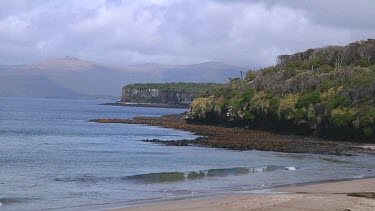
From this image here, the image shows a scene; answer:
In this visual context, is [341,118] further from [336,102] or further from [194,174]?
[194,174]

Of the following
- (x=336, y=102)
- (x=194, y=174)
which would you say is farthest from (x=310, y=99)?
Answer: (x=194, y=174)

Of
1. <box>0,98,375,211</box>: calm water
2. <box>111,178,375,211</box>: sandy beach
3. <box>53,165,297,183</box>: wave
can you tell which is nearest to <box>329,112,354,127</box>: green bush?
<box>0,98,375,211</box>: calm water

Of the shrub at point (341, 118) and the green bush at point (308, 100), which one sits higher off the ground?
the green bush at point (308, 100)

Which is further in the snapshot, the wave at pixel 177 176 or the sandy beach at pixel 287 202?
the wave at pixel 177 176

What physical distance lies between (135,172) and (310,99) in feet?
152

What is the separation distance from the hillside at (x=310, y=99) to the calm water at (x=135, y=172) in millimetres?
18966

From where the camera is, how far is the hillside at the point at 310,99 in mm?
68037

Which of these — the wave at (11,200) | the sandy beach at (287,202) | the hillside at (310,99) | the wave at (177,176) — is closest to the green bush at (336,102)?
the hillside at (310,99)

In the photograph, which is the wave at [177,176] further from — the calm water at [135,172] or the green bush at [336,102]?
the green bush at [336,102]

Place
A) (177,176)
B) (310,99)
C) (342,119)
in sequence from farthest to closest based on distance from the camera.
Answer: (310,99), (342,119), (177,176)

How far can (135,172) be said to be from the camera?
122ft

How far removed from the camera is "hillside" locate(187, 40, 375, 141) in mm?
68037

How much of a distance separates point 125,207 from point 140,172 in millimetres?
14468

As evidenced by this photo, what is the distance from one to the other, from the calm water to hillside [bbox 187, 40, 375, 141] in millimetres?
18966
